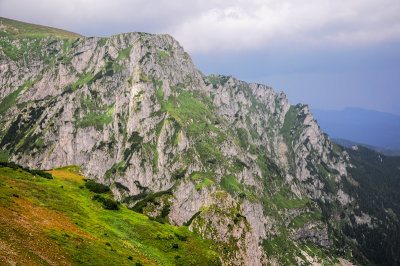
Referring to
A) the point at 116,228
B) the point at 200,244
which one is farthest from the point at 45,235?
the point at 200,244

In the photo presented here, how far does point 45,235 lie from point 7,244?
818cm

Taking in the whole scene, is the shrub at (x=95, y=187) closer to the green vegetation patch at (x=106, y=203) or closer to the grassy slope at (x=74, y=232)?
the grassy slope at (x=74, y=232)

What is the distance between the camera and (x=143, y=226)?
71375mm

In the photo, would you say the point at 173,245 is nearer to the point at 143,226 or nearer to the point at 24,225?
the point at 143,226

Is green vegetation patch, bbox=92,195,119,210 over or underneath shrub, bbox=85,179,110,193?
underneath

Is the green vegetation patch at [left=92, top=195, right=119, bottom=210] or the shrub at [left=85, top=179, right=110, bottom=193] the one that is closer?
the green vegetation patch at [left=92, top=195, right=119, bottom=210]

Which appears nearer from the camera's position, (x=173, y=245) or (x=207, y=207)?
(x=173, y=245)

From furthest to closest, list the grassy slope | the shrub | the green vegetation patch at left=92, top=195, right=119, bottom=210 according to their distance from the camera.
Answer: the shrub → the green vegetation patch at left=92, top=195, right=119, bottom=210 → the grassy slope

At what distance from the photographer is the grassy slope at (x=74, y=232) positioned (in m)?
37.9

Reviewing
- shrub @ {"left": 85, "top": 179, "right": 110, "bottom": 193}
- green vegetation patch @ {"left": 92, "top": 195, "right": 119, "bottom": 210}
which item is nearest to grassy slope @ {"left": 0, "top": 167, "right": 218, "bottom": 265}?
green vegetation patch @ {"left": 92, "top": 195, "right": 119, "bottom": 210}

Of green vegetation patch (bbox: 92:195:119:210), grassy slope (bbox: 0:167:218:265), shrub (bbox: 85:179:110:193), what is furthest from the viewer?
shrub (bbox: 85:179:110:193)

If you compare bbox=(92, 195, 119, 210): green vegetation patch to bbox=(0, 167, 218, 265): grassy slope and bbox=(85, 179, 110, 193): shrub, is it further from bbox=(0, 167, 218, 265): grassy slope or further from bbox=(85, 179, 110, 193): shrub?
bbox=(85, 179, 110, 193): shrub

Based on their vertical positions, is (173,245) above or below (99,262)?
below

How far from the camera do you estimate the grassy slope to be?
37.9 metres
